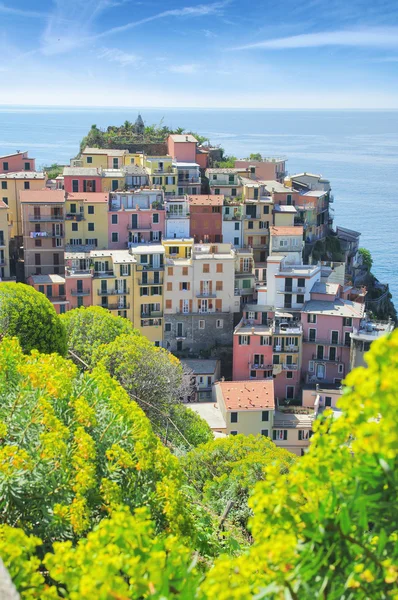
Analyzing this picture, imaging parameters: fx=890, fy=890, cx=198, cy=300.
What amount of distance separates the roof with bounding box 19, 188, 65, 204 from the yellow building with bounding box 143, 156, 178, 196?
5846mm

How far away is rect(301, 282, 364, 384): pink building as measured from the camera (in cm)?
3612

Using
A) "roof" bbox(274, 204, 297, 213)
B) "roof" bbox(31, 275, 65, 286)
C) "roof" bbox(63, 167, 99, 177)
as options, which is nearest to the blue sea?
"roof" bbox(274, 204, 297, 213)

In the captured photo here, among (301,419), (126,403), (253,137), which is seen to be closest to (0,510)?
(126,403)

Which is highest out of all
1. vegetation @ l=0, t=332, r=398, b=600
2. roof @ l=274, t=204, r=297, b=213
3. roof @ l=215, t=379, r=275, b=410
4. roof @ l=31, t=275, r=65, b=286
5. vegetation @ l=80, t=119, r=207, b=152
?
vegetation @ l=0, t=332, r=398, b=600

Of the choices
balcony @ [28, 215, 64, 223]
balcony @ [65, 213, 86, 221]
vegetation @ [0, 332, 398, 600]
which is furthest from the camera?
balcony @ [65, 213, 86, 221]

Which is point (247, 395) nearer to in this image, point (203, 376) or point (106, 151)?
point (203, 376)

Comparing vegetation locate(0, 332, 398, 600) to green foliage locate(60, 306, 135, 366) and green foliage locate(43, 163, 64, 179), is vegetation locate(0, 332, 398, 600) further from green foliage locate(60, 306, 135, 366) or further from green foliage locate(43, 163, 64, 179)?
green foliage locate(43, 163, 64, 179)

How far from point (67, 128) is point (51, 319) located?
148 meters

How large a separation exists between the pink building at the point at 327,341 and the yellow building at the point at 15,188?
606 inches

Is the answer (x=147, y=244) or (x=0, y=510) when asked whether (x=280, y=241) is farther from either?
(x=0, y=510)

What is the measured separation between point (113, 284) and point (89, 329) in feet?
37.1

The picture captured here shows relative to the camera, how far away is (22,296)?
920 inches

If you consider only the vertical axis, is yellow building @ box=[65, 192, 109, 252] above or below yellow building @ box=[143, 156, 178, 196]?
below

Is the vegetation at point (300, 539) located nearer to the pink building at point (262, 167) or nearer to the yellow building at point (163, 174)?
the yellow building at point (163, 174)
